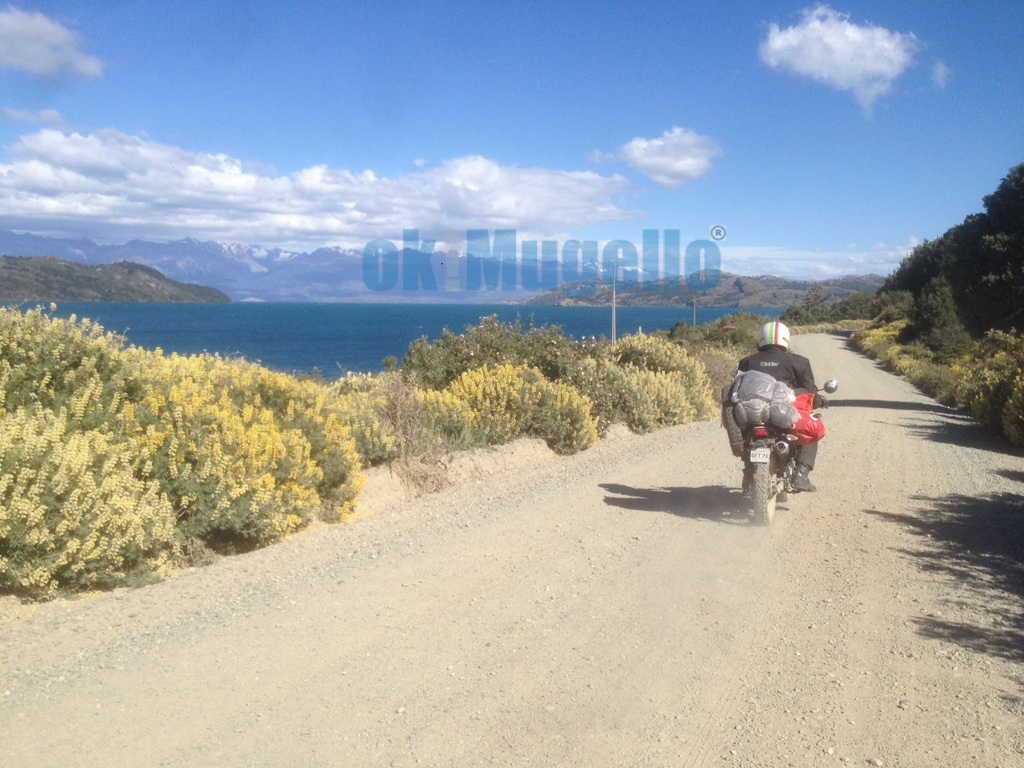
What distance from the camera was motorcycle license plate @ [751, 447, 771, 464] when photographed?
765cm

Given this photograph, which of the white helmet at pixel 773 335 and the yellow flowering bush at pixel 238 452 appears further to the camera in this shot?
the white helmet at pixel 773 335

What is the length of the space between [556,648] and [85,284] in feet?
317

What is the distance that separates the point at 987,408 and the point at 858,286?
15230 centimetres

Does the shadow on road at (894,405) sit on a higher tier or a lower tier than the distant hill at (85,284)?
lower

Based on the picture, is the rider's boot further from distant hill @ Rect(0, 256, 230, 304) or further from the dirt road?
distant hill @ Rect(0, 256, 230, 304)

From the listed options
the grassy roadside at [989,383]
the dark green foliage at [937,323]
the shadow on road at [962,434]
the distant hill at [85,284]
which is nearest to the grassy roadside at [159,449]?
the shadow on road at [962,434]

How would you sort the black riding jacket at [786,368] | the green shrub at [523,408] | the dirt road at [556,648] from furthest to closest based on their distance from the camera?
the green shrub at [523,408] → the black riding jacket at [786,368] → the dirt road at [556,648]

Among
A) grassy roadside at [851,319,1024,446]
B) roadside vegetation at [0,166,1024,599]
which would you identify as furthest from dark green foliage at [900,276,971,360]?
roadside vegetation at [0,166,1024,599]

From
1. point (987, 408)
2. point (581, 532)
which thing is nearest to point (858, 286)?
point (987, 408)

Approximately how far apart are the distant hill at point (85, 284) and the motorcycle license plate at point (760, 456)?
54.4m

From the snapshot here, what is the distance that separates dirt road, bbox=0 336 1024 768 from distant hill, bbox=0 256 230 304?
53.8m

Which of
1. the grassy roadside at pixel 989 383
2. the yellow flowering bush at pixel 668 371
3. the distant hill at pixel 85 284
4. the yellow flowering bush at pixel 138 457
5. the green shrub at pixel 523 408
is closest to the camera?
the yellow flowering bush at pixel 138 457

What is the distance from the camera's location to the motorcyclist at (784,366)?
8.31m

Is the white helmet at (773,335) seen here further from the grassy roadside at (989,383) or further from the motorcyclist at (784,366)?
the grassy roadside at (989,383)
